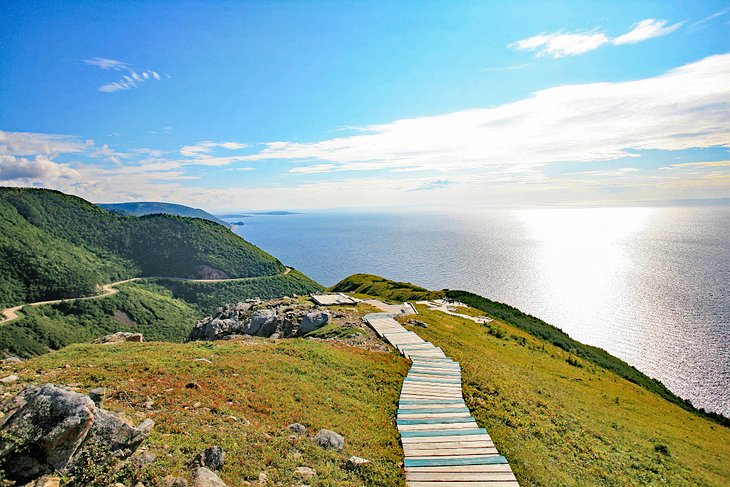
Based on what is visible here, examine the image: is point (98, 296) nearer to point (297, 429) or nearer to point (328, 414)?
point (328, 414)

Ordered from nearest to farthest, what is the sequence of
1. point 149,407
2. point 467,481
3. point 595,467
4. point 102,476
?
point 102,476
point 467,481
point 149,407
point 595,467

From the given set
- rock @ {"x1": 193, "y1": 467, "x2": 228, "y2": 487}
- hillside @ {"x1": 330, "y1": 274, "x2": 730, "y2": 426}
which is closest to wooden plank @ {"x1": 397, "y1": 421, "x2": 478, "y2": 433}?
rock @ {"x1": 193, "y1": 467, "x2": 228, "y2": 487}

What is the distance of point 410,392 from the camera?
2059 centimetres

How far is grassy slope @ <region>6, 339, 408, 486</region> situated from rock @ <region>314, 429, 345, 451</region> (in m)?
0.31

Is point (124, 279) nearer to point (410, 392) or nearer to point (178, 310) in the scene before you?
point (178, 310)

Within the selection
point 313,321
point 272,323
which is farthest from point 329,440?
point 272,323

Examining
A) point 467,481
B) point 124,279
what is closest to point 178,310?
point 124,279

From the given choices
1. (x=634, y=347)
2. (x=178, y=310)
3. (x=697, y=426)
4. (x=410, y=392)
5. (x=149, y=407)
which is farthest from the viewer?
(x=178, y=310)

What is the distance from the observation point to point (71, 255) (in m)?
156

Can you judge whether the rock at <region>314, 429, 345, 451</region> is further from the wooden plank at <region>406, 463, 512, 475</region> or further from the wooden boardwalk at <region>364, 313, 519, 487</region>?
the wooden plank at <region>406, 463, 512, 475</region>

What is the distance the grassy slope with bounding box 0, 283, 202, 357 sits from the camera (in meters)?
98.6

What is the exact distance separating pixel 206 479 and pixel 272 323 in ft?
91.1

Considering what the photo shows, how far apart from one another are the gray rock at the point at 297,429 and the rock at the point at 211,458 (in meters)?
3.64

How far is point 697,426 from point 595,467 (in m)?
30.0
